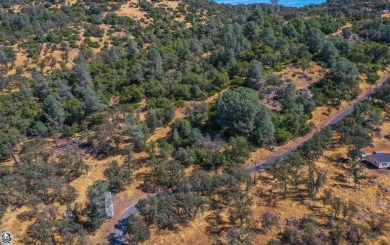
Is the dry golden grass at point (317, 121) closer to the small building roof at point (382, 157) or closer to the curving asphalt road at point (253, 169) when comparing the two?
the curving asphalt road at point (253, 169)

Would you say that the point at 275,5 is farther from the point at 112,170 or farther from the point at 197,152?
the point at 112,170

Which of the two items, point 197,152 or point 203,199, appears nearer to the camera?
point 203,199

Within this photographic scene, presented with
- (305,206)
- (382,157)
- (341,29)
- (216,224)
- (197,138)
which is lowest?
(216,224)

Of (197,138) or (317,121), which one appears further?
(317,121)

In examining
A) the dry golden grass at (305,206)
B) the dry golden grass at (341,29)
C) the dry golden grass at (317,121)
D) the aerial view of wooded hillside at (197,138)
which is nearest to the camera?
the dry golden grass at (305,206)

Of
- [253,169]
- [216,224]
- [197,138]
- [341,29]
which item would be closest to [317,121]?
[253,169]

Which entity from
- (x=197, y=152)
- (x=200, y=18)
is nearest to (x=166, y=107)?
(x=197, y=152)

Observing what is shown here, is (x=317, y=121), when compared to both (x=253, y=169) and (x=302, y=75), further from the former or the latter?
(x=253, y=169)

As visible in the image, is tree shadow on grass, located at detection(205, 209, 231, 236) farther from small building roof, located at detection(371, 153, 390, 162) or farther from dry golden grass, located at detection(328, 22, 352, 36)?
dry golden grass, located at detection(328, 22, 352, 36)

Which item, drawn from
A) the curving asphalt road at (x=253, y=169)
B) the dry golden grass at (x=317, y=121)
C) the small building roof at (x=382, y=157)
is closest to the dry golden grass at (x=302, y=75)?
the dry golden grass at (x=317, y=121)
